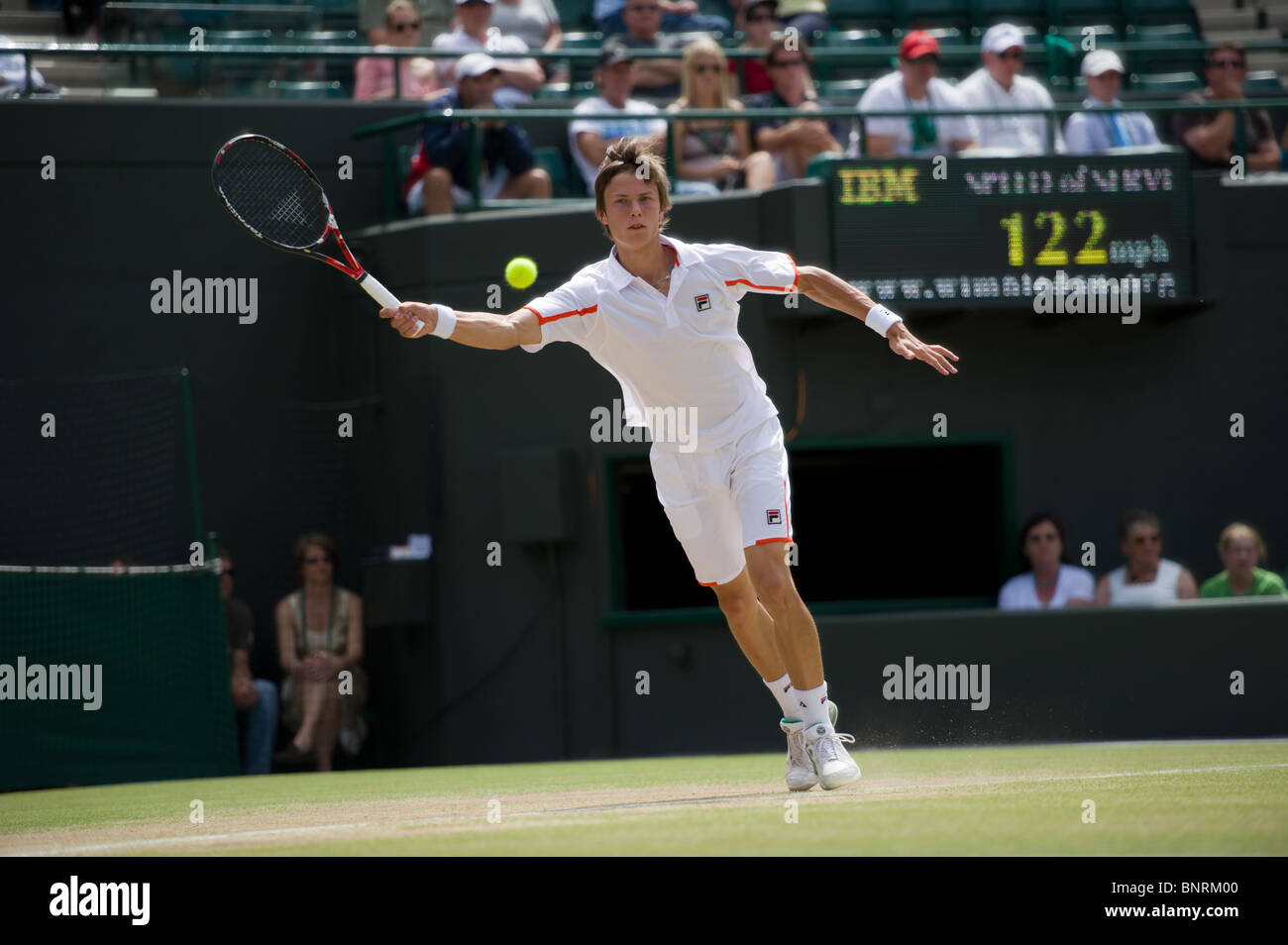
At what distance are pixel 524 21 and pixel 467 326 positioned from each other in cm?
795

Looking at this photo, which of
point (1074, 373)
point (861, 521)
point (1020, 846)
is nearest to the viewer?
point (1020, 846)

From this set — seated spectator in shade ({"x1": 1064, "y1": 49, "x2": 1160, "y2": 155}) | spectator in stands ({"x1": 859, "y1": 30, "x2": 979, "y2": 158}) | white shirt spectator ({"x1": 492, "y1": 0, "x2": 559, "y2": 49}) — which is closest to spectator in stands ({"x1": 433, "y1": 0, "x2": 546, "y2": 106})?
white shirt spectator ({"x1": 492, "y1": 0, "x2": 559, "y2": 49})

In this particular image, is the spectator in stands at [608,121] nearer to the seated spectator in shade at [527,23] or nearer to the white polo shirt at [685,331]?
the seated spectator in shade at [527,23]

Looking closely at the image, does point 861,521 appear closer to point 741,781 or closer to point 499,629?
point 499,629

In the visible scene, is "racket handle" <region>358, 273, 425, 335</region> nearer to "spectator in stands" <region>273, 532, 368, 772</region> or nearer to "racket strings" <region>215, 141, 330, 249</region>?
"racket strings" <region>215, 141, 330, 249</region>

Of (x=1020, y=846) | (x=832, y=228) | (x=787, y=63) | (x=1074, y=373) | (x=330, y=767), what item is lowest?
(x=330, y=767)

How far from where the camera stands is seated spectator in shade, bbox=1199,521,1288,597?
11.3 meters

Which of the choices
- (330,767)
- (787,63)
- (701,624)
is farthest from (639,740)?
(787,63)

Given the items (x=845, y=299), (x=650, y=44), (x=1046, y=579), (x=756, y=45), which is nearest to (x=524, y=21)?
(x=650, y=44)

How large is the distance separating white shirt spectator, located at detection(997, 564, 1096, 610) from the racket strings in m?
6.12

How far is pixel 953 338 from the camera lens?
472 inches

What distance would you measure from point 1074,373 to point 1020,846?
26.0 ft

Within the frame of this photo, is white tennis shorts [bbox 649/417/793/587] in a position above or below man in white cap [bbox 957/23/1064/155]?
below

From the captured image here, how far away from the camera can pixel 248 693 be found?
1120 centimetres
